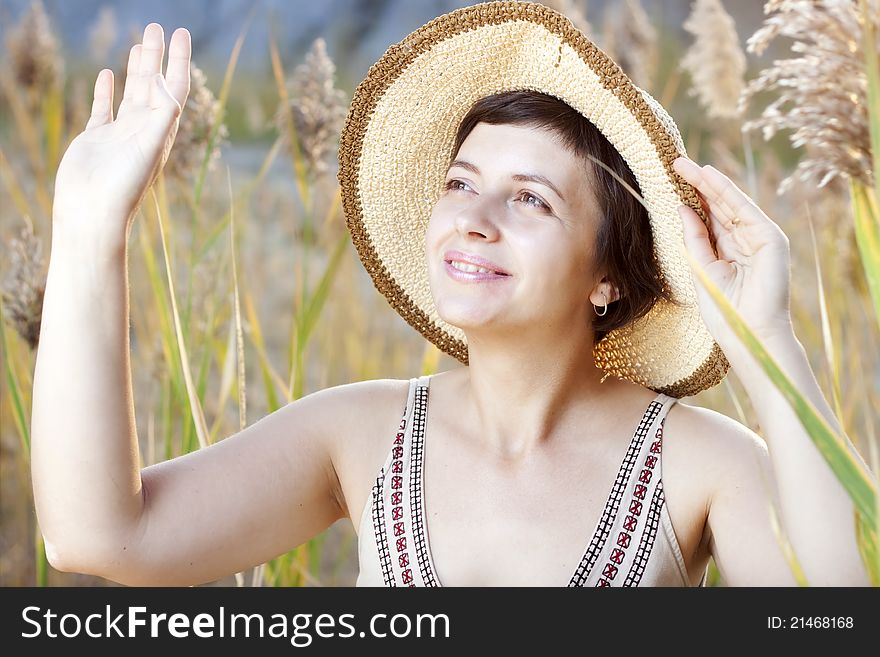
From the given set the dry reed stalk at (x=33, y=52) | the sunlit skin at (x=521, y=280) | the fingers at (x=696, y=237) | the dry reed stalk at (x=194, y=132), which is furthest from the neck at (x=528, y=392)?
the dry reed stalk at (x=33, y=52)

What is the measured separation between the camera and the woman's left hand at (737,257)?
1047 millimetres

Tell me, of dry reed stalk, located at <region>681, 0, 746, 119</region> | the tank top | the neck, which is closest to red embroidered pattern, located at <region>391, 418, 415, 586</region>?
the tank top

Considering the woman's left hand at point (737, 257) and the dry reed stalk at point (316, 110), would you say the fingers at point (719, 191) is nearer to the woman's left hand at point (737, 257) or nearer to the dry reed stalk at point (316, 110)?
the woman's left hand at point (737, 257)

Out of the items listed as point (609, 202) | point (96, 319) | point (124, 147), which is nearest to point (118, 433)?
point (96, 319)

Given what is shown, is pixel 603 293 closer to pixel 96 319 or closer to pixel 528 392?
pixel 528 392

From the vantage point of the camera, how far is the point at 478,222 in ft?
3.80

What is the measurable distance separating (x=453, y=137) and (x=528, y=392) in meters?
0.40

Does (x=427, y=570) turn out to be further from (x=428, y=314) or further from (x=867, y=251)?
(x=867, y=251)

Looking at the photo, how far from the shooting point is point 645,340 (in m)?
1.39

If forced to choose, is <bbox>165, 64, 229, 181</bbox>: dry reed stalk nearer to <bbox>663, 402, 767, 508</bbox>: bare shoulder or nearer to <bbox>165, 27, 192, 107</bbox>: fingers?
<bbox>165, 27, 192, 107</bbox>: fingers

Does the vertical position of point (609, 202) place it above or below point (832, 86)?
above

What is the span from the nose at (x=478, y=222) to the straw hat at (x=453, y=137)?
0.17m

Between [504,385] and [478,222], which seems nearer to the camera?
[478,222]

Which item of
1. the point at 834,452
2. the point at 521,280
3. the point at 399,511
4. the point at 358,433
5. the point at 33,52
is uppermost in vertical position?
the point at 33,52
